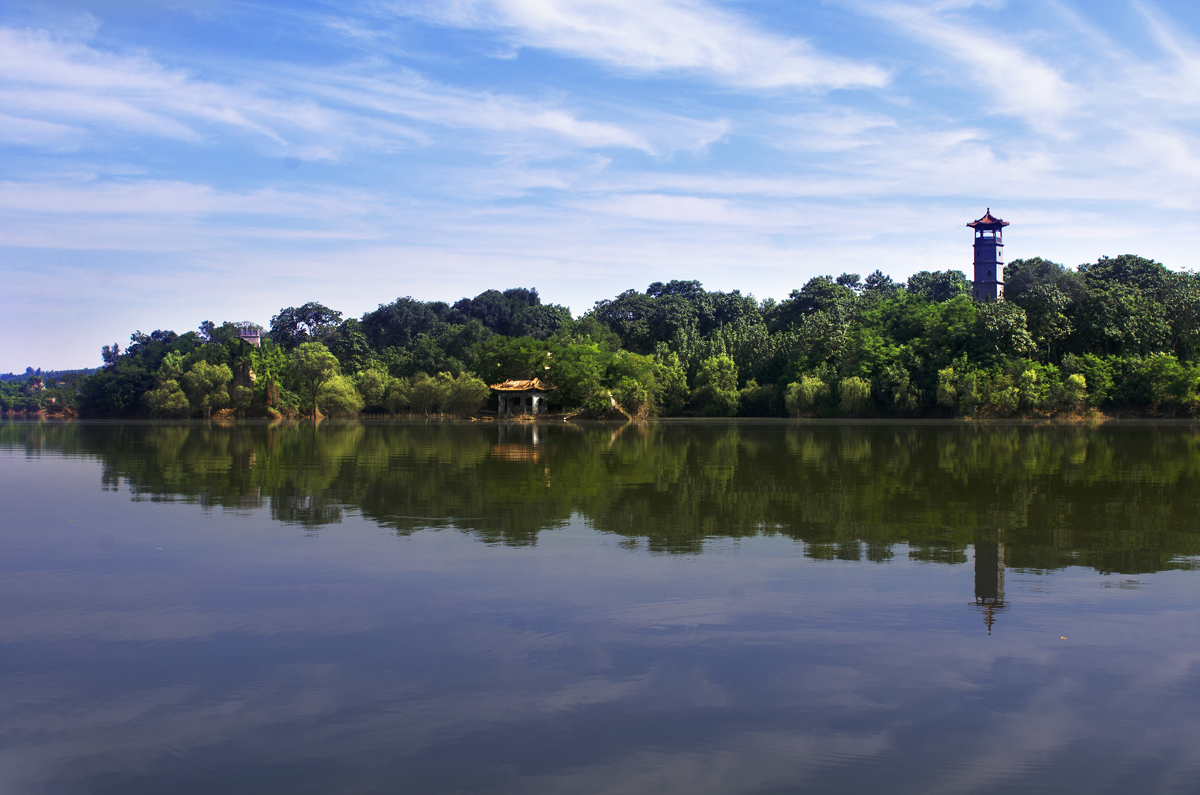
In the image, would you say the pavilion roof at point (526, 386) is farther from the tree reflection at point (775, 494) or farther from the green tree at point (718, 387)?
the tree reflection at point (775, 494)

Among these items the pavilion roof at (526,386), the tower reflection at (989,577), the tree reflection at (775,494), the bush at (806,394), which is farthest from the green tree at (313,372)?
the tower reflection at (989,577)

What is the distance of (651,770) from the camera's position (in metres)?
4.68

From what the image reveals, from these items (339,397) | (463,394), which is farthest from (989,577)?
(339,397)

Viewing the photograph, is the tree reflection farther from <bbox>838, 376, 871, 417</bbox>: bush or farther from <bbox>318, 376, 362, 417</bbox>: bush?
<bbox>318, 376, 362, 417</bbox>: bush

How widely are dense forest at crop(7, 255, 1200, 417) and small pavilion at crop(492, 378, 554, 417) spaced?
Answer: 3.48ft

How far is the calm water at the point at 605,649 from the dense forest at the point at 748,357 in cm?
4793

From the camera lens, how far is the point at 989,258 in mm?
67375

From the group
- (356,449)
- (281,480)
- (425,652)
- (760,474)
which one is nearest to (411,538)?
(425,652)

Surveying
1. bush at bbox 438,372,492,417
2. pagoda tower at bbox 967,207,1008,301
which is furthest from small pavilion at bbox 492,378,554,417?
pagoda tower at bbox 967,207,1008,301

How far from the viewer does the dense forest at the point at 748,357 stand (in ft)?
188

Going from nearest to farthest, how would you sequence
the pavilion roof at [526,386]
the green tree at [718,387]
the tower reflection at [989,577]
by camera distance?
the tower reflection at [989,577], the green tree at [718,387], the pavilion roof at [526,386]

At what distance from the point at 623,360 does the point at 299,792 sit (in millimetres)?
68459

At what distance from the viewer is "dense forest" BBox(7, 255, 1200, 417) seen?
57.2 metres

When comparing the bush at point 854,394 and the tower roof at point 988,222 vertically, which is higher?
the tower roof at point 988,222
